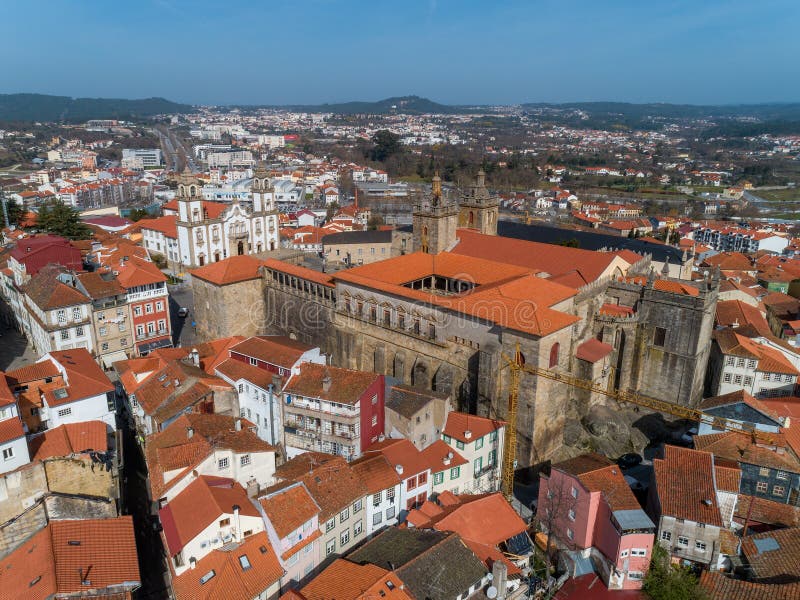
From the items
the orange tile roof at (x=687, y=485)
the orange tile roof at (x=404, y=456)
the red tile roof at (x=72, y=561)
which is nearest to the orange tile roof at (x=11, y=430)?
the red tile roof at (x=72, y=561)

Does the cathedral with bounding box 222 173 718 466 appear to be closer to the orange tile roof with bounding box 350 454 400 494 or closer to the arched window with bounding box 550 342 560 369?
the arched window with bounding box 550 342 560 369

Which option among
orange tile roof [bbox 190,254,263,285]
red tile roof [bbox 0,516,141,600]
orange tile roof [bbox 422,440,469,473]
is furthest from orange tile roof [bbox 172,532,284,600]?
orange tile roof [bbox 190,254,263,285]

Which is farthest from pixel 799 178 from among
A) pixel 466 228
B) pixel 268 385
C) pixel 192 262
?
pixel 268 385

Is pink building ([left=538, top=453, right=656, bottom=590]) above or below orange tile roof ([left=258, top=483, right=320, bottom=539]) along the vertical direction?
below

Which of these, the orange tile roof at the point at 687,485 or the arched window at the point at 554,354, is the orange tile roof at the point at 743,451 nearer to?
the orange tile roof at the point at 687,485

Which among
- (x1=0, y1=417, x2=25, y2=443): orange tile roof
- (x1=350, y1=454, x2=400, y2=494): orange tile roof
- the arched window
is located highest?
the arched window

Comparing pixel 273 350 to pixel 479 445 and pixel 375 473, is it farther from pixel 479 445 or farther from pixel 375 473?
pixel 479 445
